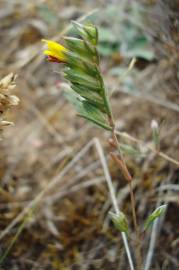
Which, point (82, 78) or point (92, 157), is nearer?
point (82, 78)

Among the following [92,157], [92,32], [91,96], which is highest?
[92,32]

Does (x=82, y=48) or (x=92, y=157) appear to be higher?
(x=82, y=48)

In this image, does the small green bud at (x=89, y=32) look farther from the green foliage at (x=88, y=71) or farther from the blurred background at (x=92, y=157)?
the blurred background at (x=92, y=157)

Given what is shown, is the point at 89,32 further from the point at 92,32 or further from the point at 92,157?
the point at 92,157

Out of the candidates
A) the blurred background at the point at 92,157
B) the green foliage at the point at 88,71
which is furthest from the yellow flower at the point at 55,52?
the blurred background at the point at 92,157

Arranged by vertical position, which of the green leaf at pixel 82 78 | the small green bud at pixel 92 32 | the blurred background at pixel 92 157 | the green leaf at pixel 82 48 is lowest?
the blurred background at pixel 92 157

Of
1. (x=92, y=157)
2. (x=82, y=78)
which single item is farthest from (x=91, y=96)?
(x=92, y=157)
